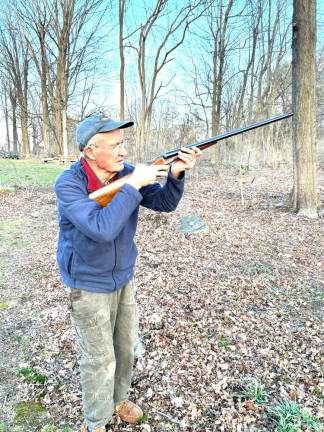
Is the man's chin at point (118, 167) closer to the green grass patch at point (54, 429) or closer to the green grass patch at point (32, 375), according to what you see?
the green grass patch at point (54, 429)

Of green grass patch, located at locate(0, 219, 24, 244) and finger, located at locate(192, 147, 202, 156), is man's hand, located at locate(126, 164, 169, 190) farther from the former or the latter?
green grass patch, located at locate(0, 219, 24, 244)

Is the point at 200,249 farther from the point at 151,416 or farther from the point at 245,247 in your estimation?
the point at 151,416

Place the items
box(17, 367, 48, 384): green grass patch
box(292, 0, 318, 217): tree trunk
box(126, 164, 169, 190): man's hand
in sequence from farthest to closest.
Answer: box(292, 0, 318, 217): tree trunk < box(17, 367, 48, 384): green grass patch < box(126, 164, 169, 190): man's hand

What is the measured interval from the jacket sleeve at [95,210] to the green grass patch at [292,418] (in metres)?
1.90

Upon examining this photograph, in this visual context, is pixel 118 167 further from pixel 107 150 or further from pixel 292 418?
pixel 292 418

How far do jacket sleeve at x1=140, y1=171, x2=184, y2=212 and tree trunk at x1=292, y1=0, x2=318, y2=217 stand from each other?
5.50 meters

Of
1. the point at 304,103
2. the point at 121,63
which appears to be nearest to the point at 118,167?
the point at 304,103

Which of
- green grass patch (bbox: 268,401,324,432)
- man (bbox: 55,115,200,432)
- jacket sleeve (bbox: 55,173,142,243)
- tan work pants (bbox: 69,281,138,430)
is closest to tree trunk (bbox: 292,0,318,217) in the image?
green grass patch (bbox: 268,401,324,432)

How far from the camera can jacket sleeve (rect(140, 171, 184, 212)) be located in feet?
7.80

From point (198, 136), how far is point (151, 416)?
27.7 metres

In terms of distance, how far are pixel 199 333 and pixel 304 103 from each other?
219 inches

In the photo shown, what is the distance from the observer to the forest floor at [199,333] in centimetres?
273

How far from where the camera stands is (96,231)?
182cm

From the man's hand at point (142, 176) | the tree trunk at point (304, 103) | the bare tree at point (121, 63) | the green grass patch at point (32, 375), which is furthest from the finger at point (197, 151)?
the bare tree at point (121, 63)
